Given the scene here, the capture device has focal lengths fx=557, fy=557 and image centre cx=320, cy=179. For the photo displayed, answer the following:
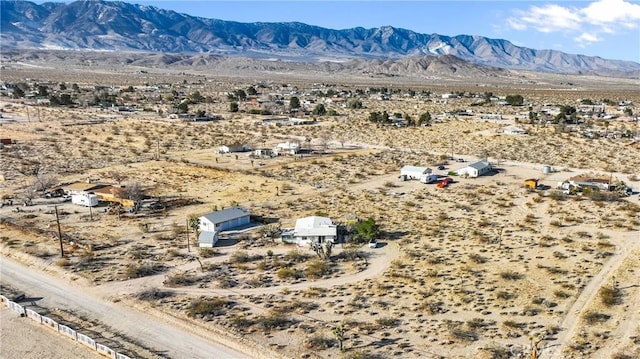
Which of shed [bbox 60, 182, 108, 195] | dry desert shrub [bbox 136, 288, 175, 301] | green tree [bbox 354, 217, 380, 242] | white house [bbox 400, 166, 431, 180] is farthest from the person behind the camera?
white house [bbox 400, 166, 431, 180]

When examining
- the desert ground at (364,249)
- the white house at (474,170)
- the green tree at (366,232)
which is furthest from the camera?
the white house at (474,170)

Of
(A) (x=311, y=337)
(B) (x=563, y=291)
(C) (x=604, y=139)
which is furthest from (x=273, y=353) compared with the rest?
(C) (x=604, y=139)

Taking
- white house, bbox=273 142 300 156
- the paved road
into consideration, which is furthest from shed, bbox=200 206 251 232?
white house, bbox=273 142 300 156

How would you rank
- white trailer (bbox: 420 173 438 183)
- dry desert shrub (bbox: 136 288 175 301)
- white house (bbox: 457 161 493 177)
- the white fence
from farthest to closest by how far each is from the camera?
white house (bbox: 457 161 493 177) → white trailer (bbox: 420 173 438 183) → dry desert shrub (bbox: 136 288 175 301) → the white fence

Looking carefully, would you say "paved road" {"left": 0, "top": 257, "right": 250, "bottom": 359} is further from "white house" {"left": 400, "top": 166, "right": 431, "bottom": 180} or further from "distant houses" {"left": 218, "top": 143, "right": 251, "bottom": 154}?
"distant houses" {"left": 218, "top": 143, "right": 251, "bottom": 154}

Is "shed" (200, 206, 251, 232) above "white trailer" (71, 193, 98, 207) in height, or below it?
above

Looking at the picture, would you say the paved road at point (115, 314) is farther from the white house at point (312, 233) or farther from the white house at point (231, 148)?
the white house at point (231, 148)

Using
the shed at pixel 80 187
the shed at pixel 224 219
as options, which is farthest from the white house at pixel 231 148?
the shed at pixel 224 219

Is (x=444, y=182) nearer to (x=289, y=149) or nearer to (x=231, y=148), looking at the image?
(x=289, y=149)

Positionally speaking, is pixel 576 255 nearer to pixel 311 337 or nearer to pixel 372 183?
pixel 311 337
